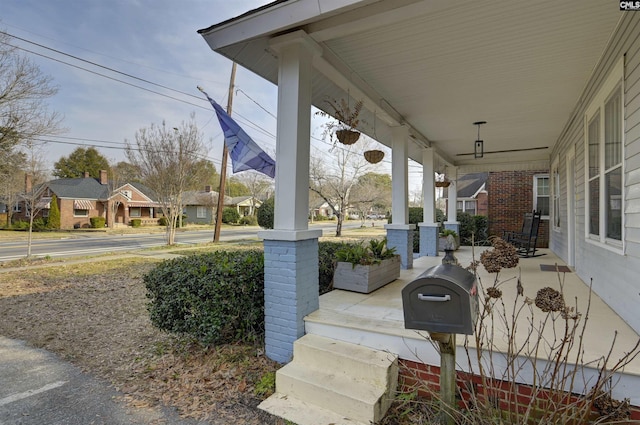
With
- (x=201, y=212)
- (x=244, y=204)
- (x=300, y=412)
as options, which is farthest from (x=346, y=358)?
(x=244, y=204)

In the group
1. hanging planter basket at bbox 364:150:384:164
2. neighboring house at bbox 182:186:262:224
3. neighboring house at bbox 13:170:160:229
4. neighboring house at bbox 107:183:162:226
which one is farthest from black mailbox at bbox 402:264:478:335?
neighboring house at bbox 107:183:162:226

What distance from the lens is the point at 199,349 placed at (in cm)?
354

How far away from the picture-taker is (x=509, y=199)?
12.6 m

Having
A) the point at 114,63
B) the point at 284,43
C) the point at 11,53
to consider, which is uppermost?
the point at 114,63

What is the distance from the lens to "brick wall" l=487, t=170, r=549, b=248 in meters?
12.3

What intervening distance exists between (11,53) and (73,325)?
7.58 meters

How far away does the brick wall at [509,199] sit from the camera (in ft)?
40.4

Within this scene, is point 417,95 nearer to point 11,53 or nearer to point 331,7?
point 331,7

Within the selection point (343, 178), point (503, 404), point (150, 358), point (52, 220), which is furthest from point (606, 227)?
point (52, 220)

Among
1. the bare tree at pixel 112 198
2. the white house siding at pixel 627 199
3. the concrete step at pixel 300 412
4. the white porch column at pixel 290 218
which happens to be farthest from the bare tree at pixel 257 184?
the concrete step at pixel 300 412

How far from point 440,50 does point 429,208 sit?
498cm

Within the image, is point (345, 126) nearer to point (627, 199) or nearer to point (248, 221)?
point (627, 199)

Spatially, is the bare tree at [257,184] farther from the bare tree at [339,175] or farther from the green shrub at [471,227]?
the green shrub at [471,227]

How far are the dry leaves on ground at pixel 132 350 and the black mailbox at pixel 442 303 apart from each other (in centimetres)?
148
